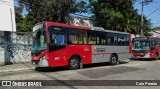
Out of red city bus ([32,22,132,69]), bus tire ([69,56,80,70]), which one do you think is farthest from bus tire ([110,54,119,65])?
bus tire ([69,56,80,70])

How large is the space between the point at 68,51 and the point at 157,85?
6377 millimetres

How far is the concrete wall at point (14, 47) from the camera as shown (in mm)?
18200

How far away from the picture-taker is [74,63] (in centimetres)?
1533

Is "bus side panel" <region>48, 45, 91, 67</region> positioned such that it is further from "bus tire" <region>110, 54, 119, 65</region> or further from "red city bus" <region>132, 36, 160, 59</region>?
"red city bus" <region>132, 36, 160, 59</region>

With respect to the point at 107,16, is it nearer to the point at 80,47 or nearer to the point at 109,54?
the point at 109,54

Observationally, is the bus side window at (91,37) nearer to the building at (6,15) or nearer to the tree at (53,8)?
the tree at (53,8)

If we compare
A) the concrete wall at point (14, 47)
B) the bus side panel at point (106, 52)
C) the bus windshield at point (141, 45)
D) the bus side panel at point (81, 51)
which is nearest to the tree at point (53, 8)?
the concrete wall at point (14, 47)

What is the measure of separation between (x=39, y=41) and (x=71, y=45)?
2.08 m

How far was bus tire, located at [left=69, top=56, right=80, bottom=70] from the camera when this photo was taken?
15117mm

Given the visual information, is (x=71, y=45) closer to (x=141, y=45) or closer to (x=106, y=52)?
(x=106, y=52)

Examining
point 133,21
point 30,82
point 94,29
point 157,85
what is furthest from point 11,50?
point 133,21

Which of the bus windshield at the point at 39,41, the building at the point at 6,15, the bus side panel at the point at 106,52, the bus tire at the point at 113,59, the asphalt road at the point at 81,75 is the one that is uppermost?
the building at the point at 6,15

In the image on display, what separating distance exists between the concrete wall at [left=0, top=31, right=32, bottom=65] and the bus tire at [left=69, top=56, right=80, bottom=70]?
19.0 feet

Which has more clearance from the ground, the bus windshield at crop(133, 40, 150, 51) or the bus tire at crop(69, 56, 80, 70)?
the bus windshield at crop(133, 40, 150, 51)
